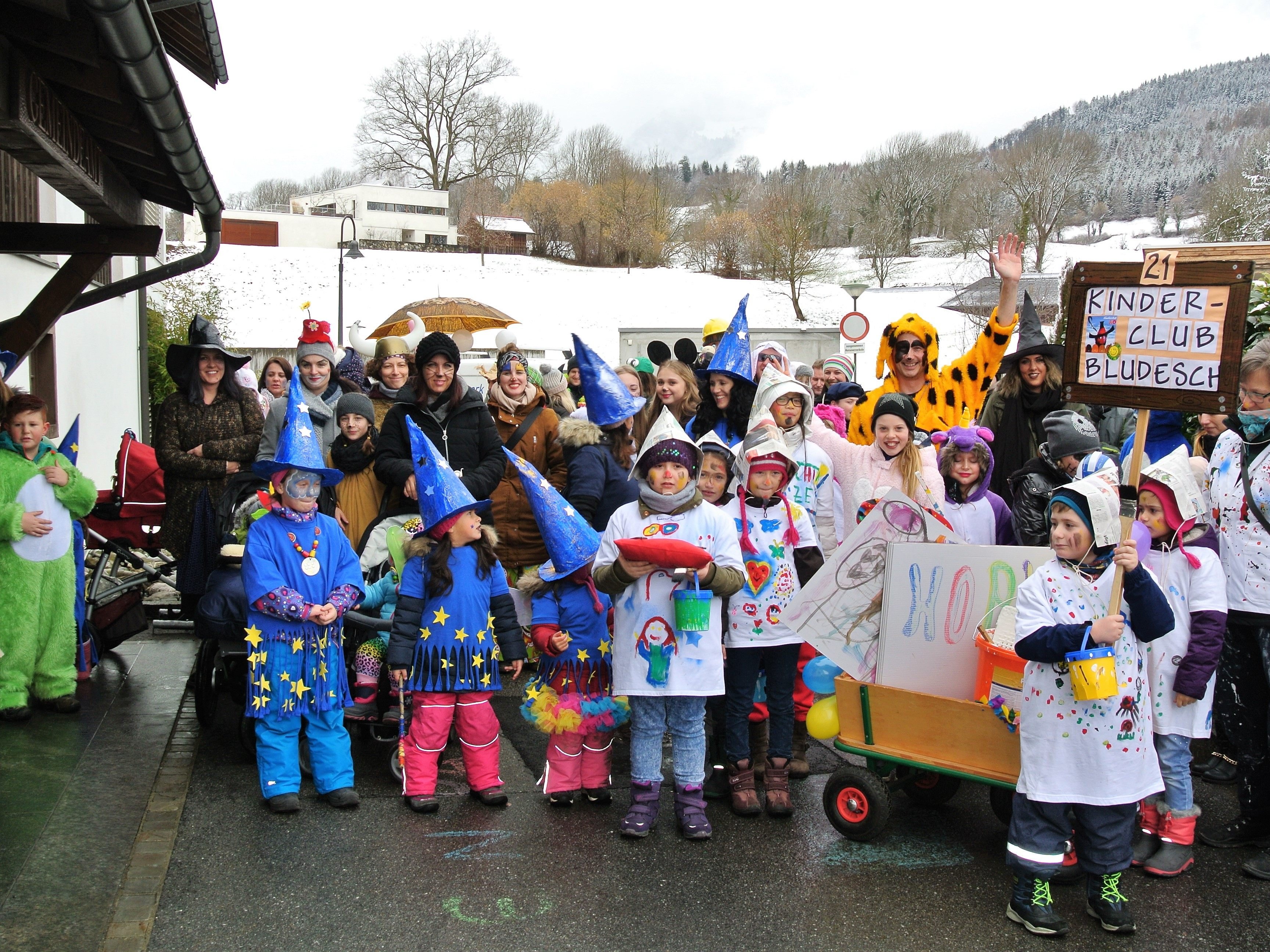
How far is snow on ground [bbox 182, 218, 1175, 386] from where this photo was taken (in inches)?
1681

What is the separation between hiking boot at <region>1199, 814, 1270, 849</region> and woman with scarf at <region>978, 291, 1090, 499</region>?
2.25m

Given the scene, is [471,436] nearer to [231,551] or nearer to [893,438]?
[231,551]

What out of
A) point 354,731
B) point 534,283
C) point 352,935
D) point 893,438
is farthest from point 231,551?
point 534,283

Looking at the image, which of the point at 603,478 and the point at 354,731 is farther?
the point at 354,731

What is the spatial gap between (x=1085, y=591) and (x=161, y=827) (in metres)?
3.89

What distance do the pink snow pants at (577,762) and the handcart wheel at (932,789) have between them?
1.40 metres

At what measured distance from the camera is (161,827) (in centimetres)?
458

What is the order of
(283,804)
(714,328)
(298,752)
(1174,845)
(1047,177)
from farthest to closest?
(1047,177) → (714,328) → (298,752) → (283,804) → (1174,845)

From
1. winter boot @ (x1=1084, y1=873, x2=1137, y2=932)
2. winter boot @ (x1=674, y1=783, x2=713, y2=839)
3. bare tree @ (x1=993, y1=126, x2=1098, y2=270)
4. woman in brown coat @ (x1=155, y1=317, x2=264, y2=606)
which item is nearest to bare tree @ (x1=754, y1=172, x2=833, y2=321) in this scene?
bare tree @ (x1=993, y1=126, x2=1098, y2=270)

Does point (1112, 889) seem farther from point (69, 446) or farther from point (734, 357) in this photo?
point (69, 446)

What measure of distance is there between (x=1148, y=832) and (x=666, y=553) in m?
2.28

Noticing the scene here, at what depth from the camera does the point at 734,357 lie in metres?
5.97

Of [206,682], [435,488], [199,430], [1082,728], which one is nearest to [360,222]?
[199,430]

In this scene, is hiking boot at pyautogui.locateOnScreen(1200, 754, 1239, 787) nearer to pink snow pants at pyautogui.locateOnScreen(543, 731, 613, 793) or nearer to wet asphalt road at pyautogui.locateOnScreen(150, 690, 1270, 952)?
wet asphalt road at pyautogui.locateOnScreen(150, 690, 1270, 952)
